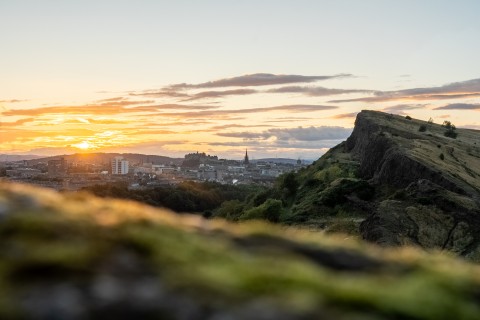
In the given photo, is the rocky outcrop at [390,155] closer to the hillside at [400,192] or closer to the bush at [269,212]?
the hillside at [400,192]

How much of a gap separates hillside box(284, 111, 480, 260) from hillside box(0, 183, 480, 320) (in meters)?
45.7

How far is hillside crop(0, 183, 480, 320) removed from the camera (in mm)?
5980

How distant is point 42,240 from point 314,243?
397 cm

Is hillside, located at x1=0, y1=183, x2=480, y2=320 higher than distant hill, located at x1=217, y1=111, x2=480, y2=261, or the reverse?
hillside, located at x1=0, y1=183, x2=480, y2=320

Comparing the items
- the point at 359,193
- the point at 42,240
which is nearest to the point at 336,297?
the point at 42,240

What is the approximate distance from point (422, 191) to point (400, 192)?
2.98 m

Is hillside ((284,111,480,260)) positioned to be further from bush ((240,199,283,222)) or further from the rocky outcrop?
bush ((240,199,283,222))

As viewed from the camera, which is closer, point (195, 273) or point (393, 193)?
point (195, 273)

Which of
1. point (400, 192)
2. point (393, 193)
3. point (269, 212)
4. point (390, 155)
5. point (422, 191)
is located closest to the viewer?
point (422, 191)

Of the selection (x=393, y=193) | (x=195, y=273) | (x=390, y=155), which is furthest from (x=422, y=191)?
(x=195, y=273)

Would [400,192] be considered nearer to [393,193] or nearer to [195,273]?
[393,193]

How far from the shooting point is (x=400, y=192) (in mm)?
69188

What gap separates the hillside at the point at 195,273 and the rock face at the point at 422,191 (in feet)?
148

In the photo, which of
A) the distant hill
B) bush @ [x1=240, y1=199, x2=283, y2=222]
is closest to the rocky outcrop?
the distant hill
